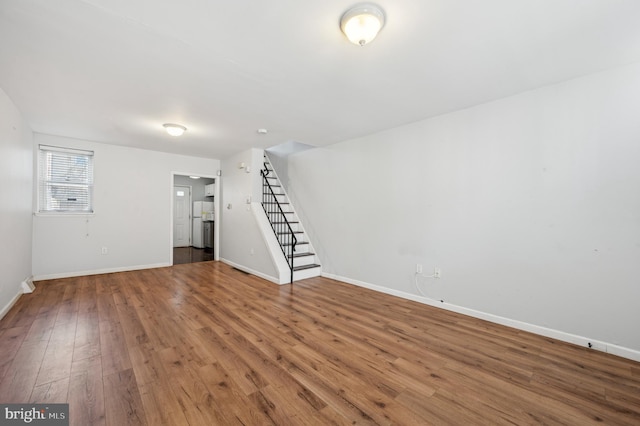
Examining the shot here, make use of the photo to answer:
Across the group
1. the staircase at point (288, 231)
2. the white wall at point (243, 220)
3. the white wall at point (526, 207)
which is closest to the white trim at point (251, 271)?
the white wall at point (243, 220)

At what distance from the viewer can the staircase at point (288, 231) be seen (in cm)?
477

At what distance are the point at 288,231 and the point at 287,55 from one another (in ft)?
12.6

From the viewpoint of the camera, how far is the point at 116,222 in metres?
5.08

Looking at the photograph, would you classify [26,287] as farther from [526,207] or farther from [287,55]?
[526,207]

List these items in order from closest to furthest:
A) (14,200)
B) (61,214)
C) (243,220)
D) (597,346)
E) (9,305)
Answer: (597,346), (9,305), (14,200), (61,214), (243,220)

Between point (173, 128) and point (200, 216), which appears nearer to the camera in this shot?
point (173, 128)

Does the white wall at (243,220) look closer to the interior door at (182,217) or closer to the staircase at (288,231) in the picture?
the staircase at (288,231)

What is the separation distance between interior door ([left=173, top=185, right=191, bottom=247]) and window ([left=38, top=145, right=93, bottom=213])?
153 inches

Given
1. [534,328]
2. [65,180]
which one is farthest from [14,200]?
[534,328]

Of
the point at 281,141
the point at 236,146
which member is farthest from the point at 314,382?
the point at 236,146

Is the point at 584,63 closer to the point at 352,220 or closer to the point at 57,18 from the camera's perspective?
the point at 352,220

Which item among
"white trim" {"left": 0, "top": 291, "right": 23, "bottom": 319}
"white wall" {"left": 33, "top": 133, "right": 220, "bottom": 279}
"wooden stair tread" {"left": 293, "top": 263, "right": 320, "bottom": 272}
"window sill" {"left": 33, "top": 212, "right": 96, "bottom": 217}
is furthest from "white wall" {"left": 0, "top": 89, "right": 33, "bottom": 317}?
"wooden stair tread" {"left": 293, "top": 263, "right": 320, "bottom": 272}

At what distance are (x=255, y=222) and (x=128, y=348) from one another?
2.96 metres

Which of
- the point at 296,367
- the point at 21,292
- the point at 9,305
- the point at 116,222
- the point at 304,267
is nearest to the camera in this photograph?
the point at 296,367
